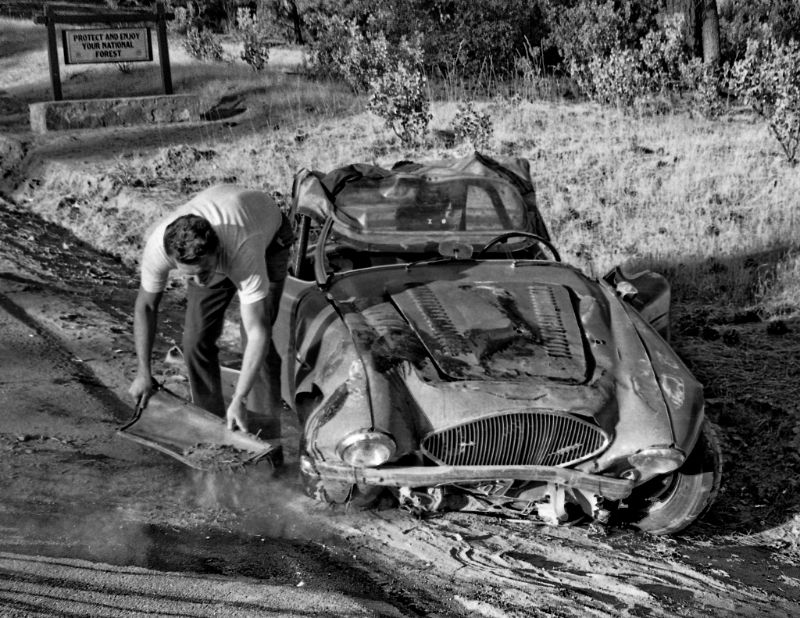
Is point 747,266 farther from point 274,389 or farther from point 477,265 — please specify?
point 274,389

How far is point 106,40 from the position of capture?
601 inches

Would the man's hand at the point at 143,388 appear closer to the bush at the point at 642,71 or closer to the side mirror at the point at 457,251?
the side mirror at the point at 457,251

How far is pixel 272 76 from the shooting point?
699 inches

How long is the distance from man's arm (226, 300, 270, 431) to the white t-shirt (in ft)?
0.20

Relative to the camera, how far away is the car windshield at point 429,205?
20.2ft

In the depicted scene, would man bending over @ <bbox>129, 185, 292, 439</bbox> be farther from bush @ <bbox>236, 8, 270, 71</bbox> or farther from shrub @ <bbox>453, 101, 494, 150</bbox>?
bush @ <bbox>236, 8, 270, 71</bbox>

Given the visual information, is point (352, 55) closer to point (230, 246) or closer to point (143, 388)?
point (230, 246)

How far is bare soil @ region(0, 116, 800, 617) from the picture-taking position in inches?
161

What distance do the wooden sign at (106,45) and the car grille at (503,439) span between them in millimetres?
12442

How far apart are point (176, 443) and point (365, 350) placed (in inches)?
46.2

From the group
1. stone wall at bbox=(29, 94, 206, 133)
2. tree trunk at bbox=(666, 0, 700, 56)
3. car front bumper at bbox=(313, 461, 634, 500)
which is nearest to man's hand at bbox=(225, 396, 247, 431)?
car front bumper at bbox=(313, 461, 634, 500)

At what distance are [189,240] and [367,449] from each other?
1.22 metres

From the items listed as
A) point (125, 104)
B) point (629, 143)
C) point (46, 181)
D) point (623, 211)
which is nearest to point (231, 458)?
point (623, 211)

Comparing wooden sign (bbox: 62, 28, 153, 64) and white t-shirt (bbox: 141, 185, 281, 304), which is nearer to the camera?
white t-shirt (bbox: 141, 185, 281, 304)
